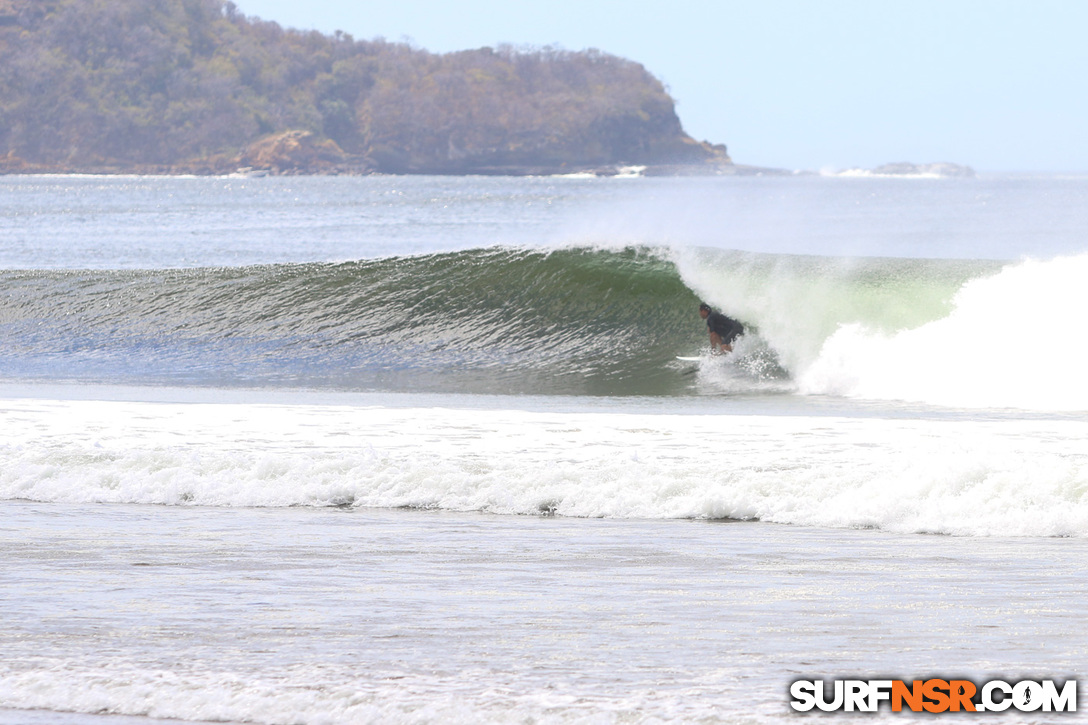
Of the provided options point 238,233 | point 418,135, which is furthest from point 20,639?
point 418,135

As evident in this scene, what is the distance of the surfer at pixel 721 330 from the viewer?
13438 mm

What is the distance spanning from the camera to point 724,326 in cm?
1382

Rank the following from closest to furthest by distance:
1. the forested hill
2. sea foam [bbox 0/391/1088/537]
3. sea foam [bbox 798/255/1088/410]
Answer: sea foam [bbox 0/391/1088/537] < sea foam [bbox 798/255/1088/410] < the forested hill

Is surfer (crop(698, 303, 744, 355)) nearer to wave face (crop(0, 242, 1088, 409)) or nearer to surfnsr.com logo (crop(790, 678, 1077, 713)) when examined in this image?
wave face (crop(0, 242, 1088, 409))

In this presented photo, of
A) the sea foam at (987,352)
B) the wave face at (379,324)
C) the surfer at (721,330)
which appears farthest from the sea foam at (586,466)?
the surfer at (721,330)

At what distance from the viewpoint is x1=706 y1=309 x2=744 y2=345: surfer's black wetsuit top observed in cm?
1358

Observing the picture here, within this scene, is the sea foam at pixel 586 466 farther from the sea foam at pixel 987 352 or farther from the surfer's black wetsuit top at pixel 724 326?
the surfer's black wetsuit top at pixel 724 326

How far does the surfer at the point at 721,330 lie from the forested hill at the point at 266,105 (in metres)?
150

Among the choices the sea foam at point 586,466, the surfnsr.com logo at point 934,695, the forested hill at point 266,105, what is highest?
the forested hill at point 266,105

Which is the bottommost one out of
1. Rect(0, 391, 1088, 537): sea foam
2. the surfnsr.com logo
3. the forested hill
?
Rect(0, 391, 1088, 537): sea foam

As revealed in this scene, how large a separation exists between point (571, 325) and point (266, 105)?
158 m

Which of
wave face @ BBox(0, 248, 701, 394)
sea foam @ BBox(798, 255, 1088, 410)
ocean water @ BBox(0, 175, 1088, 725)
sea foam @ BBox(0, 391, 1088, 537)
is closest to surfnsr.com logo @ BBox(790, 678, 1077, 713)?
ocean water @ BBox(0, 175, 1088, 725)

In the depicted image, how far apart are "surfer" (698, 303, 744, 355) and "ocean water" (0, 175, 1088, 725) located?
1.17 feet

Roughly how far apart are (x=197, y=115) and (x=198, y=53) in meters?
10.1
